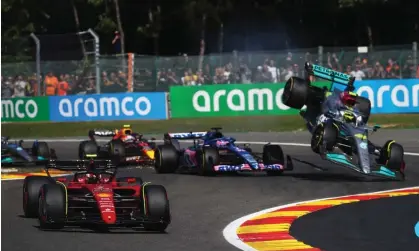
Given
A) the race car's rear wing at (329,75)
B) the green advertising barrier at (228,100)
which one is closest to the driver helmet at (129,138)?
the race car's rear wing at (329,75)

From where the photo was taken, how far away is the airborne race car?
1535 cm

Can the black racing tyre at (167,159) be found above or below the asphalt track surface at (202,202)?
above

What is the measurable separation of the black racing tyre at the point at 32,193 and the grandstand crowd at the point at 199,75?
61.4ft

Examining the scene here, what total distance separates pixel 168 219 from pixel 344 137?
235 inches

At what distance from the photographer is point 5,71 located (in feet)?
106

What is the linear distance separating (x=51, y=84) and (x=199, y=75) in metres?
4.94

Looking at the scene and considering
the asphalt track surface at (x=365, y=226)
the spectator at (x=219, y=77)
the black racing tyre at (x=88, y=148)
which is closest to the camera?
the asphalt track surface at (x=365, y=226)

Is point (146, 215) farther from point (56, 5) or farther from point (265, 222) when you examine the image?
point (56, 5)

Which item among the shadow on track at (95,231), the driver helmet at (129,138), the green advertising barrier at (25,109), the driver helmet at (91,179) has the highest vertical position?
the green advertising barrier at (25,109)

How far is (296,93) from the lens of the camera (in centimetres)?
1653

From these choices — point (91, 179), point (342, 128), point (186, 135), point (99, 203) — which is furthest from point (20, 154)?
point (99, 203)

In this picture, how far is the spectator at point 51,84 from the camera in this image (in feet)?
105

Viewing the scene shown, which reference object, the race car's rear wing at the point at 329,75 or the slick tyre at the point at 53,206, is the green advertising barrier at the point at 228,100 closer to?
the race car's rear wing at the point at 329,75

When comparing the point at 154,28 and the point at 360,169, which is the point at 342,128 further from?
the point at 154,28
